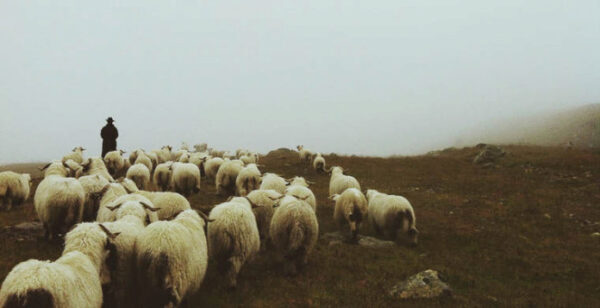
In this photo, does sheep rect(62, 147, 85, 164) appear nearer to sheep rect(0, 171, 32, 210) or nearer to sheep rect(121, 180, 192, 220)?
sheep rect(0, 171, 32, 210)

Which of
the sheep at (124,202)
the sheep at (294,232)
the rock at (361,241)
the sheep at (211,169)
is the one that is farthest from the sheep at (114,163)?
the sheep at (294,232)

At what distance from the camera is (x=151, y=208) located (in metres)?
8.37

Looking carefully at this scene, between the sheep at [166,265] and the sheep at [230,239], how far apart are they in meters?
1.22

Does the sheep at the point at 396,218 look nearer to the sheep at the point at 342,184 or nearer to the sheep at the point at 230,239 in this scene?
the sheep at the point at 342,184

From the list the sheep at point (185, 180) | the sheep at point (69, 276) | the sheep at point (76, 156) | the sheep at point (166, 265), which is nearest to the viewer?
the sheep at point (69, 276)

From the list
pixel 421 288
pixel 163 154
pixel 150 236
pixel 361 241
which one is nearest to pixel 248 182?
pixel 361 241

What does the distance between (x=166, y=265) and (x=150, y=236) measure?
1.90ft

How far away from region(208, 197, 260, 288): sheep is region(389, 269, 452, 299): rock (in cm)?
322

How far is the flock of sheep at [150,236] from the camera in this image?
500 centimetres

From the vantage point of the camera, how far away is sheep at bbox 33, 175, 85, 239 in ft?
30.2

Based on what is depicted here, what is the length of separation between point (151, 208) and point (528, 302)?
8.25 metres

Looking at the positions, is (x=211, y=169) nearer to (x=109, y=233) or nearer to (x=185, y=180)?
(x=185, y=180)

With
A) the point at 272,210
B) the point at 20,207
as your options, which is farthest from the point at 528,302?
the point at 20,207

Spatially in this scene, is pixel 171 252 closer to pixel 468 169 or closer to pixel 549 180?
pixel 549 180
